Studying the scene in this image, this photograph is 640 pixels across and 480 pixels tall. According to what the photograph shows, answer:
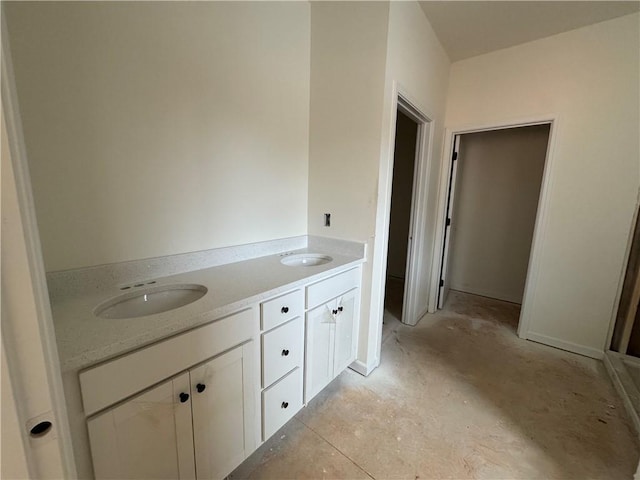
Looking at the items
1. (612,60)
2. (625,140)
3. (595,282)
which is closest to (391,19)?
(612,60)

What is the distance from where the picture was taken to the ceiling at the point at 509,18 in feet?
5.91

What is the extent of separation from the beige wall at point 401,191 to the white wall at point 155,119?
235 cm

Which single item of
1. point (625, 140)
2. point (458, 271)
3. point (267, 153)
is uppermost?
point (625, 140)

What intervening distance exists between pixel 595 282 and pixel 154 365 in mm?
3129

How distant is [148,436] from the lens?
34.9 inches

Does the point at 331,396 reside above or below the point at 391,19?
below

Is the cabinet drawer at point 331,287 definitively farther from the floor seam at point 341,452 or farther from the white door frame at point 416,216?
the white door frame at point 416,216

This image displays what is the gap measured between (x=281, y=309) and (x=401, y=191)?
3.29m

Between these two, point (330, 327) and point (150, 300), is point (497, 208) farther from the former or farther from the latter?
point (150, 300)

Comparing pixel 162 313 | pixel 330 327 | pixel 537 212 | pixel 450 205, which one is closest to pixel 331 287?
pixel 330 327

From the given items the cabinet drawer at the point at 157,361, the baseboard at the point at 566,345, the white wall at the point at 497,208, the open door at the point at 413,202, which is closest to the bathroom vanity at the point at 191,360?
the cabinet drawer at the point at 157,361

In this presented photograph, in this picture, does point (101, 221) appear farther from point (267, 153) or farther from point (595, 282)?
point (595, 282)

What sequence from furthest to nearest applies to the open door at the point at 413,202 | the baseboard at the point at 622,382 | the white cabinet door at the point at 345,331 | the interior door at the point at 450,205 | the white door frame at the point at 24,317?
the interior door at the point at 450,205, the open door at the point at 413,202, the white cabinet door at the point at 345,331, the baseboard at the point at 622,382, the white door frame at the point at 24,317

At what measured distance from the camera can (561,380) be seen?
195cm
